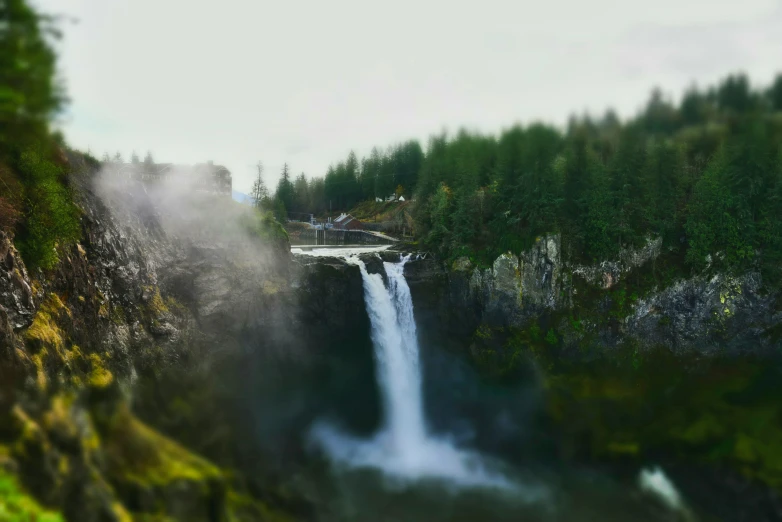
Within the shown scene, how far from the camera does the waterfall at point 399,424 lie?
2136cm

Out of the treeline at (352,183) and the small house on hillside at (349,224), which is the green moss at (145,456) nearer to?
the small house on hillside at (349,224)

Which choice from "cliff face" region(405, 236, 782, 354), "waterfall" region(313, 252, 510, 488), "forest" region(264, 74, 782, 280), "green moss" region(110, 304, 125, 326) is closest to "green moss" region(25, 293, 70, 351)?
"green moss" region(110, 304, 125, 326)

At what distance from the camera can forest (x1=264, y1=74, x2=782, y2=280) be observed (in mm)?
28406

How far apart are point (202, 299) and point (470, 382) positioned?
17428mm

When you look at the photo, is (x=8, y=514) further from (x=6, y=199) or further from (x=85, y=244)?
(x=85, y=244)

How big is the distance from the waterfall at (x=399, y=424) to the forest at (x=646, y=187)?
6140mm

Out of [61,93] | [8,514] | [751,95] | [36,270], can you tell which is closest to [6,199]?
[36,270]

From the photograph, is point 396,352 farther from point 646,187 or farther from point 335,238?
point 335,238

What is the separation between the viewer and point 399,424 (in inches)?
1008

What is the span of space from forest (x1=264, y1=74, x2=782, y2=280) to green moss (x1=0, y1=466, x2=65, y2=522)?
2950cm

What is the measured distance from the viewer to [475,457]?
2300 centimetres

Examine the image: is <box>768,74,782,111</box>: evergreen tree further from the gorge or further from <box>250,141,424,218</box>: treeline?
<box>250,141,424,218</box>: treeline

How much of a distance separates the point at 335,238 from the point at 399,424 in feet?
118

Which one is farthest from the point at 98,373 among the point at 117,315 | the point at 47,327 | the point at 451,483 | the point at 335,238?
the point at 335,238
